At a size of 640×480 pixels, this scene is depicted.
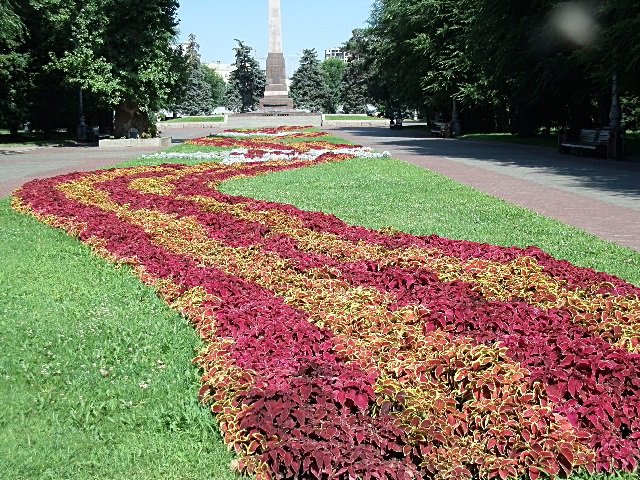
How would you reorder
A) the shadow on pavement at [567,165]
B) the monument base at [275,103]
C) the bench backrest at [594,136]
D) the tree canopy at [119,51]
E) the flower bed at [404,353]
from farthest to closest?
the monument base at [275,103], the tree canopy at [119,51], the bench backrest at [594,136], the shadow on pavement at [567,165], the flower bed at [404,353]

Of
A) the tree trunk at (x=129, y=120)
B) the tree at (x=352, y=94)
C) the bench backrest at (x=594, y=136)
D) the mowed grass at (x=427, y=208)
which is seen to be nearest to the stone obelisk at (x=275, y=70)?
the tree trunk at (x=129, y=120)

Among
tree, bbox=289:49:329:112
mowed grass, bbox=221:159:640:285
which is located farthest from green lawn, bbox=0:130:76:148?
tree, bbox=289:49:329:112

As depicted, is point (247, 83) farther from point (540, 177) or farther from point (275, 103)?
point (540, 177)

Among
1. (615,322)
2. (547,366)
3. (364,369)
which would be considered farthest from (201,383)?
(615,322)

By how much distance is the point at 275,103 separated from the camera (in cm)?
6431

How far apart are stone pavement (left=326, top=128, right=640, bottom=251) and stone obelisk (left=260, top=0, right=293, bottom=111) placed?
33.8m

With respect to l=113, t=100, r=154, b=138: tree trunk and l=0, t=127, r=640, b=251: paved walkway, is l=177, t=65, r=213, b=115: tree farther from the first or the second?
l=0, t=127, r=640, b=251: paved walkway

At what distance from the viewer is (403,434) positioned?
10.7ft

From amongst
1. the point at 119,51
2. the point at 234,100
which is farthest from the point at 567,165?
the point at 234,100

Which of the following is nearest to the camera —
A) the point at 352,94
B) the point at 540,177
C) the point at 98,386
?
the point at 98,386

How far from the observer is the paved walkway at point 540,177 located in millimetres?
9906

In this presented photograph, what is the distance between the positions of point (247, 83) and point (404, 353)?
90131 millimetres

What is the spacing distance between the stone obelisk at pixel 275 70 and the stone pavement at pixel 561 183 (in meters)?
33.8

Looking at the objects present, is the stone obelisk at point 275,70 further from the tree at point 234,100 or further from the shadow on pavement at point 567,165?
the shadow on pavement at point 567,165
